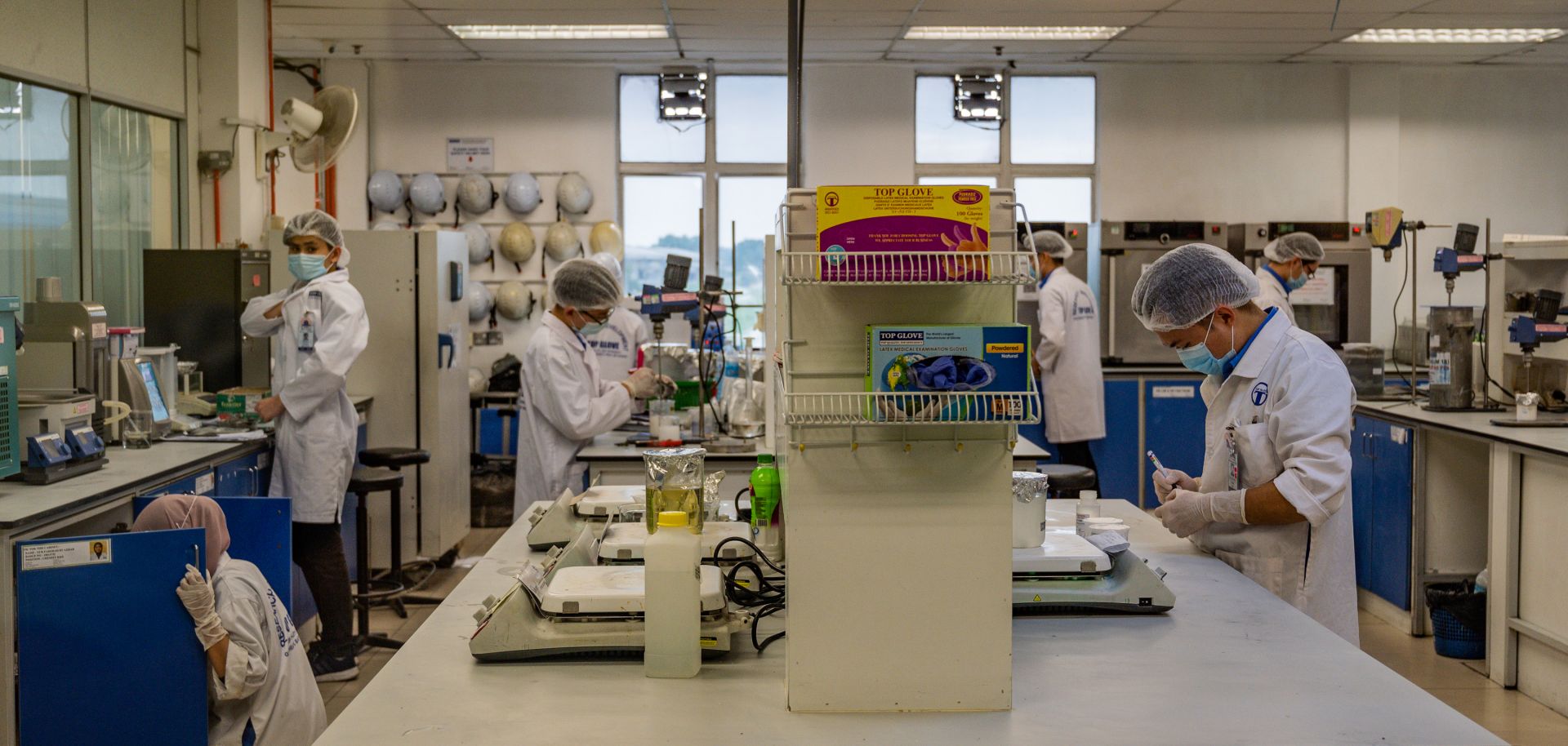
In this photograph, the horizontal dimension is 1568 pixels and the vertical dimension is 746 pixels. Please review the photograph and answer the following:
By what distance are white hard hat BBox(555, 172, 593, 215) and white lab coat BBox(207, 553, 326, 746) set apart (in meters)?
5.08

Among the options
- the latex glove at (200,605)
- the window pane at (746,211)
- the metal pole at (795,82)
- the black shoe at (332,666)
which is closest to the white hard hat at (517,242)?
the window pane at (746,211)

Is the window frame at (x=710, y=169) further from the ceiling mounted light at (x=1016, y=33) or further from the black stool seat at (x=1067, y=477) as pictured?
the black stool seat at (x=1067, y=477)

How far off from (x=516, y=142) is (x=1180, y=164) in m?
4.29

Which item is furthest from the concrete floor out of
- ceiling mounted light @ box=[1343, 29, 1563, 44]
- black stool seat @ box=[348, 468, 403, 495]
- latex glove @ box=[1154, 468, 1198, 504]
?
ceiling mounted light @ box=[1343, 29, 1563, 44]

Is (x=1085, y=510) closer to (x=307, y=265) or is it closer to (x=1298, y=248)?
(x=307, y=265)

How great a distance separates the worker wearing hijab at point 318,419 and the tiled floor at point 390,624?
0.08 m

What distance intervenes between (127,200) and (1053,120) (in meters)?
5.43

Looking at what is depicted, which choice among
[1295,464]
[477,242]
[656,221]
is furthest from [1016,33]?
[1295,464]

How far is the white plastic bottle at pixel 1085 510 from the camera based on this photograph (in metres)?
2.37

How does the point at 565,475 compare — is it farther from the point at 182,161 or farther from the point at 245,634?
the point at 182,161

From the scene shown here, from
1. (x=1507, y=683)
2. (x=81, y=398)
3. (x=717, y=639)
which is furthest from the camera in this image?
(x=1507, y=683)

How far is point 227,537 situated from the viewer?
2725 millimetres

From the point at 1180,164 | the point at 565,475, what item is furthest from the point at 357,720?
the point at 1180,164

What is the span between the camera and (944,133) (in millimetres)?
7875
